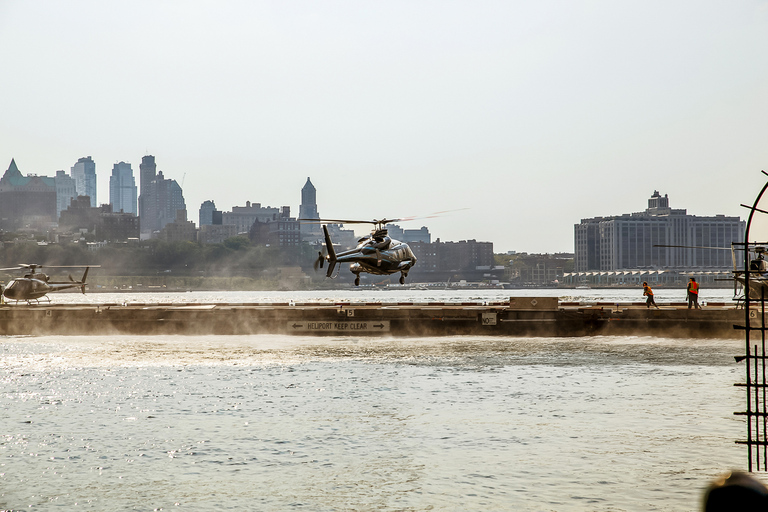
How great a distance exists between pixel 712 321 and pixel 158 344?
38.7m

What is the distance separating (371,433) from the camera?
70.2 ft

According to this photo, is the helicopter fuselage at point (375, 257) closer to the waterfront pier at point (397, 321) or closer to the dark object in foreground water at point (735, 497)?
the waterfront pier at point (397, 321)

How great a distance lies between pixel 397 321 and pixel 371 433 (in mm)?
28226

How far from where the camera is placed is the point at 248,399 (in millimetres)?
28500

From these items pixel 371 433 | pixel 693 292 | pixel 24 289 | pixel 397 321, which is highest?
pixel 693 292

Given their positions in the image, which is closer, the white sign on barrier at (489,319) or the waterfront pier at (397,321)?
the waterfront pier at (397,321)

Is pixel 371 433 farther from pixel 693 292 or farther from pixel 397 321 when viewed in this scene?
pixel 693 292

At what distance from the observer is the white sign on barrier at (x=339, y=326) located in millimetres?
49156

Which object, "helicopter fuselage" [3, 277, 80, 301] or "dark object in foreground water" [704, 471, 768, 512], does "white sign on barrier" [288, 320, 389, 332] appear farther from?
"dark object in foreground water" [704, 471, 768, 512]

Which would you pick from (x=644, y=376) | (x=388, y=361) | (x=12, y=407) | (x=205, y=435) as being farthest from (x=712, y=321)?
(x=12, y=407)

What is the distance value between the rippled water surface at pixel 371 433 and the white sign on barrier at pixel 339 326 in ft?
23.5


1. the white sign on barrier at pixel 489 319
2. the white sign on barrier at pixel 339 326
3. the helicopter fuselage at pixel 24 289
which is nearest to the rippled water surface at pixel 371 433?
the white sign on barrier at pixel 489 319

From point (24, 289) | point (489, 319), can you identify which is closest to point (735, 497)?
point (489, 319)

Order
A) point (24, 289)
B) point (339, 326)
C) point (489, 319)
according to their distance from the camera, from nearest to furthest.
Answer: point (489, 319), point (339, 326), point (24, 289)
